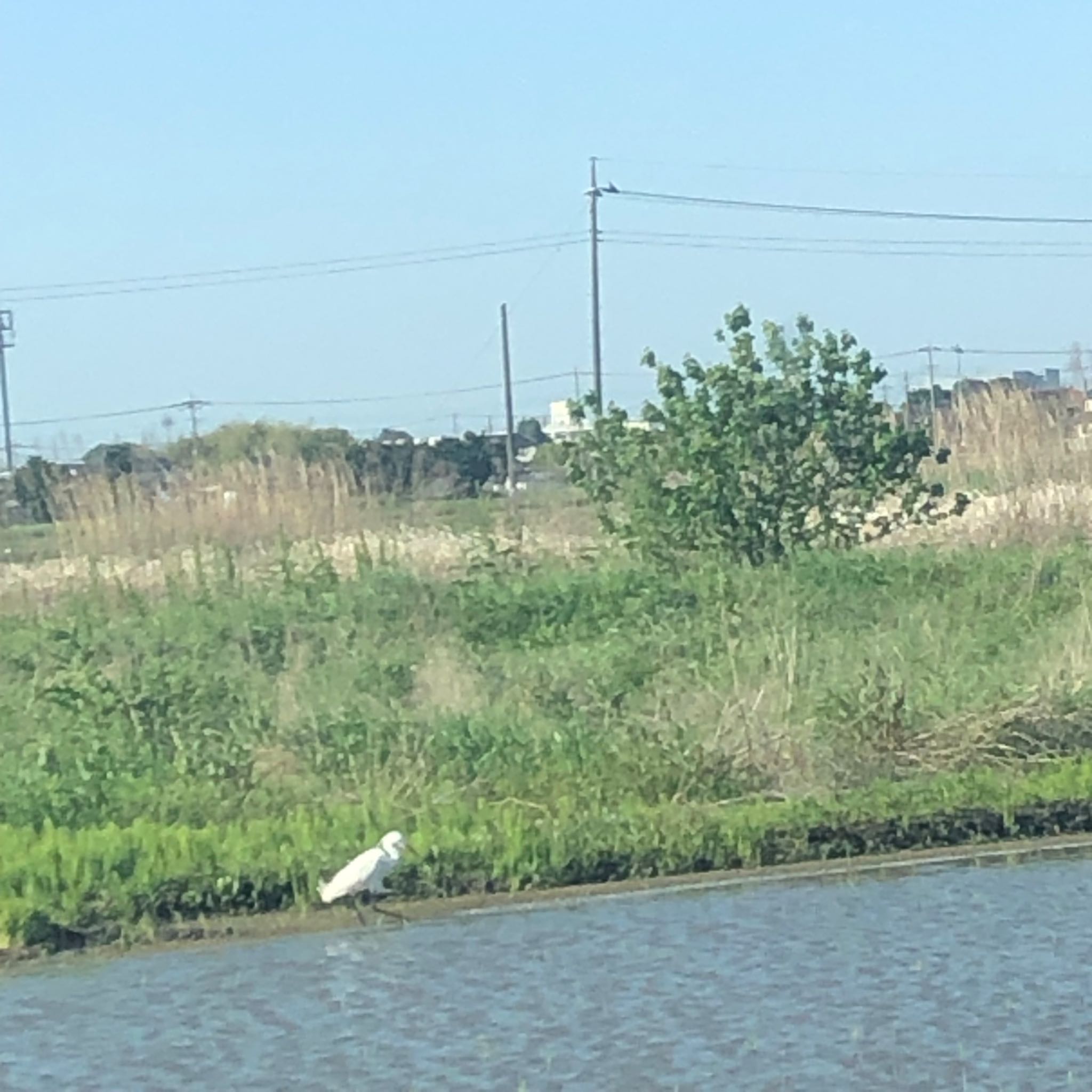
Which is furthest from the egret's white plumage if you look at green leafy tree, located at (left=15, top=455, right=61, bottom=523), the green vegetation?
green leafy tree, located at (left=15, top=455, right=61, bottom=523)

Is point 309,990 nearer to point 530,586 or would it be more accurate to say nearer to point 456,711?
point 456,711

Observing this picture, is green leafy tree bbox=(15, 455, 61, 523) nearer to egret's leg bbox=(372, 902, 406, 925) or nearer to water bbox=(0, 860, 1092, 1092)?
egret's leg bbox=(372, 902, 406, 925)

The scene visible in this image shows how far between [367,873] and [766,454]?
45.3 ft

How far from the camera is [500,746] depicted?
13359mm

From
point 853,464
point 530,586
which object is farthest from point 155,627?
point 853,464

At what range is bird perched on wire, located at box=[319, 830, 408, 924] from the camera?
33.1ft

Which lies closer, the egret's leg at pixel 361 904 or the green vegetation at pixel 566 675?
the egret's leg at pixel 361 904

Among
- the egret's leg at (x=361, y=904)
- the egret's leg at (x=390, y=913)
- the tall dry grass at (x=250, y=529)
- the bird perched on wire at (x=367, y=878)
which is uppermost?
the tall dry grass at (x=250, y=529)

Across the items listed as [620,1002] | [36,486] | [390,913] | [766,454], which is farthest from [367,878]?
[36,486]

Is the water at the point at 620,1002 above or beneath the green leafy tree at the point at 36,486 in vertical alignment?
beneath

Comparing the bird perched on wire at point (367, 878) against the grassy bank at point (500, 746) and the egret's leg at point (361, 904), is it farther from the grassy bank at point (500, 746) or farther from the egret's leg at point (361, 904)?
the grassy bank at point (500, 746)

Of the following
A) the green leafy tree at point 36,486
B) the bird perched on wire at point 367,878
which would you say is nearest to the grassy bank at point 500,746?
the bird perched on wire at point 367,878

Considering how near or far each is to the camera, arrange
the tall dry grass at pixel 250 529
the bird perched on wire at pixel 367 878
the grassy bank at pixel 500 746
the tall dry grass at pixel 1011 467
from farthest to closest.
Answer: the tall dry grass at pixel 1011 467 → the tall dry grass at pixel 250 529 → the grassy bank at pixel 500 746 → the bird perched on wire at pixel 367 878

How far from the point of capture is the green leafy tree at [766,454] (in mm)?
23141
